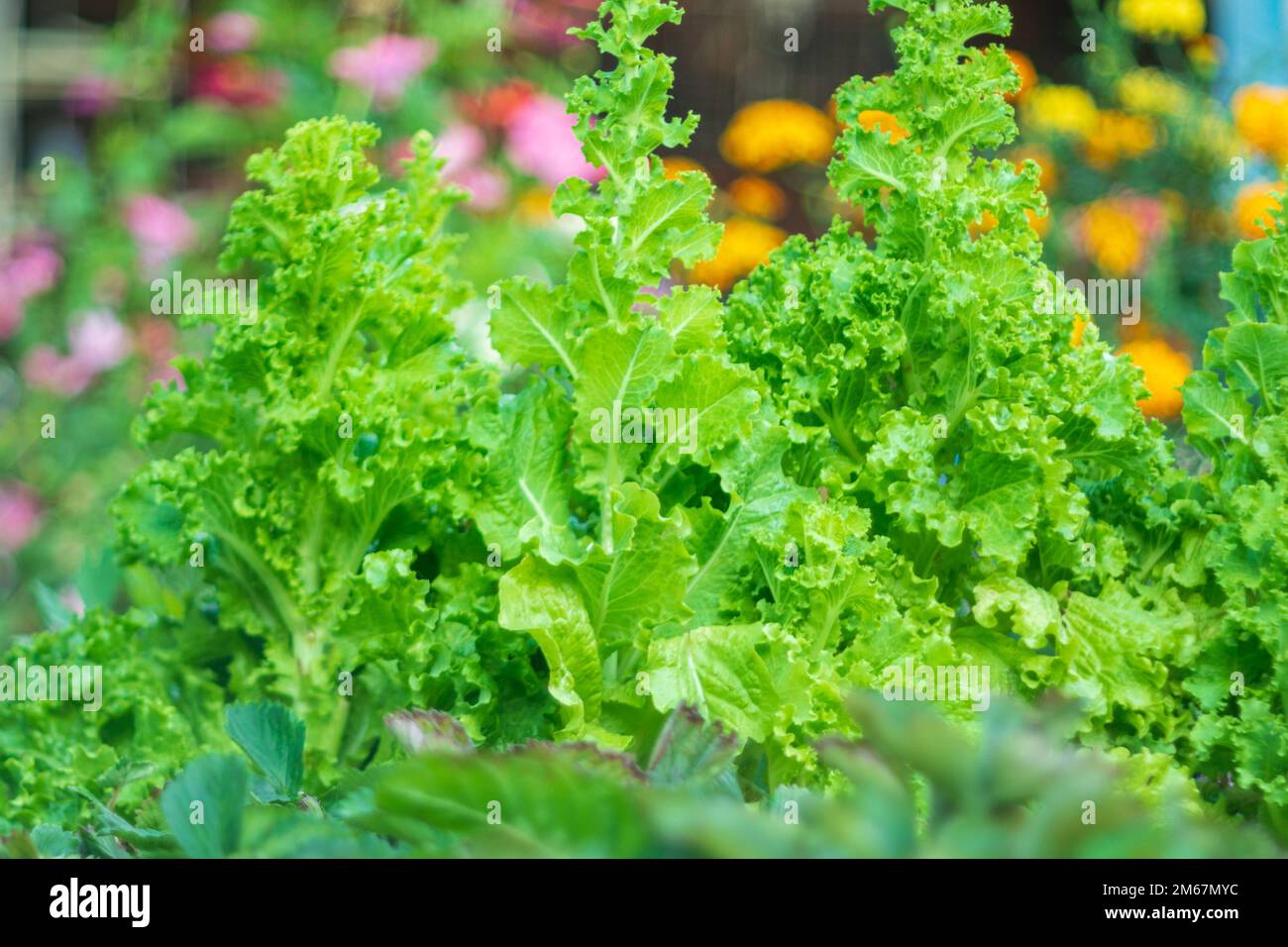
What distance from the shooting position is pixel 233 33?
2732 mm

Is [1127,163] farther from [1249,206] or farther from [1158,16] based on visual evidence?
[1249,206]

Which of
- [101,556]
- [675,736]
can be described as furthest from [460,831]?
[101,556]

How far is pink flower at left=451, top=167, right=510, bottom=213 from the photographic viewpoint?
8.06ft

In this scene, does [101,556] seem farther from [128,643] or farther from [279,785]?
[279,785]

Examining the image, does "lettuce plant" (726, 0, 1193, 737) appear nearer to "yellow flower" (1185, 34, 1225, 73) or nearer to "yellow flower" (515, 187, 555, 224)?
"yellow flower" (515, 187, 555, 224)

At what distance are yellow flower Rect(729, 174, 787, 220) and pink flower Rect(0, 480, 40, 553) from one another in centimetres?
142

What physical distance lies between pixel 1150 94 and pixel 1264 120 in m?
0.46

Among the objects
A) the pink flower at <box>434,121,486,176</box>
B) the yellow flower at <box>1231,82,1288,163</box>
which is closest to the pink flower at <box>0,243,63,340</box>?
the pink flower at <box>434,121,486,176</box>

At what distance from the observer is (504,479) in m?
1.07

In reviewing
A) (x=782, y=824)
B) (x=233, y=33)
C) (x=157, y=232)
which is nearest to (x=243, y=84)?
(x=233, y=33)

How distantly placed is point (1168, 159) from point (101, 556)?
232 centimetres

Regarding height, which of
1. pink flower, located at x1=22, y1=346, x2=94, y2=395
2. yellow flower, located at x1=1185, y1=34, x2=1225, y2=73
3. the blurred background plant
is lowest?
the blurred background plant

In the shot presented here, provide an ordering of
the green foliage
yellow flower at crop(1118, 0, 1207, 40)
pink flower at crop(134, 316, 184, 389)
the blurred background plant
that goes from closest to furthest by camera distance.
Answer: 1. the blurred background plant
2. the green foliage
3. pink flower at crop(134, 316, 184, 389)
4. yellow flower at crop(1118, 0, 1207, 40)
